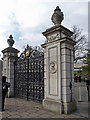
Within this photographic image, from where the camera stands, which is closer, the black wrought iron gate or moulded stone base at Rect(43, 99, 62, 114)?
moulded stone base at Rect(43, 99, 62, 114)

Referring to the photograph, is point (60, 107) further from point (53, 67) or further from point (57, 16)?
point (57, 16)

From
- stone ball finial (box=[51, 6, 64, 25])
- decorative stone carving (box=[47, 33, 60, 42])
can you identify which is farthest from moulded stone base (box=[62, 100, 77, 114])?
stone ball finial (box=[51, 6, 64, 25])

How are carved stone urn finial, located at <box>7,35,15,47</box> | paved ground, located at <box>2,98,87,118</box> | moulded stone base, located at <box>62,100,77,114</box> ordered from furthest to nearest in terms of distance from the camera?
carved stone urn finial, located at <box>7,35,15,47</box>, moulded stone base, located at <box>62,100,77,114</box>, paved ground, located at <box>2,98,87,118</box>

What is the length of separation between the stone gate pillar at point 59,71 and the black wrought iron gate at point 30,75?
1.20 m

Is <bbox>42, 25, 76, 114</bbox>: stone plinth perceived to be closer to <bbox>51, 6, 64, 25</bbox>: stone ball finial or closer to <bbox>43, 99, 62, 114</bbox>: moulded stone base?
<bbox>43, 99, 62, 114</bbox>: moulded stone base

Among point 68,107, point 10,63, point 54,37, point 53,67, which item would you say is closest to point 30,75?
point 10,63

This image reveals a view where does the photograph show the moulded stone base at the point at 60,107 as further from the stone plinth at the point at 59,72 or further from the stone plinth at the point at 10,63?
the stone plinth at the point at 10,63

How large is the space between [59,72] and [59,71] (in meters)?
0.04

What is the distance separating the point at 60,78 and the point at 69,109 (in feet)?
4.29

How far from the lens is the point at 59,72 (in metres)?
5.38

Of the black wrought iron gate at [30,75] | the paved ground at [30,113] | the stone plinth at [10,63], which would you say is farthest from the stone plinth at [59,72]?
the stone plinth at [10,63]

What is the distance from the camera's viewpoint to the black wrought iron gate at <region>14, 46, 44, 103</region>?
7.16 meters

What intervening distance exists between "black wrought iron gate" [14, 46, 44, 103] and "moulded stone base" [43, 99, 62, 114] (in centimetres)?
115

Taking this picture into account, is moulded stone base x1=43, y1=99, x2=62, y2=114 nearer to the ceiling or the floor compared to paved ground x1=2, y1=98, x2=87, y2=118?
nearer to the ceiling
